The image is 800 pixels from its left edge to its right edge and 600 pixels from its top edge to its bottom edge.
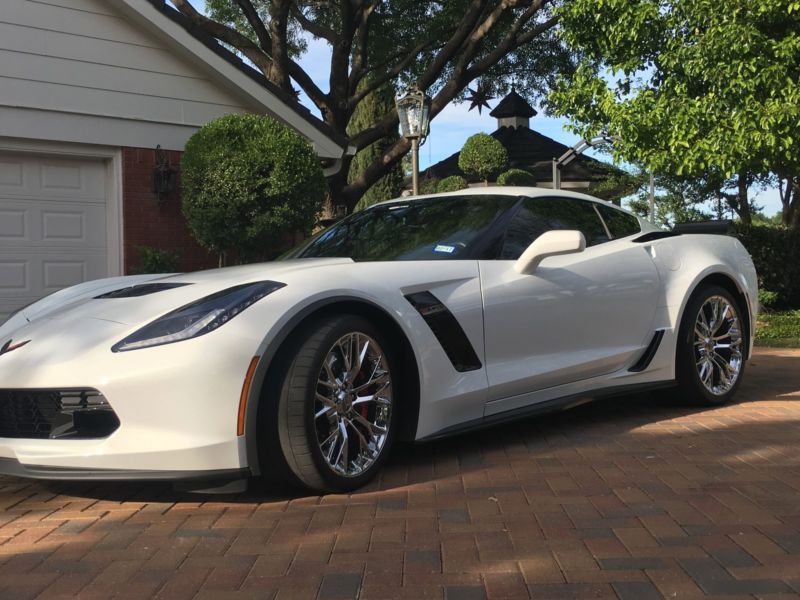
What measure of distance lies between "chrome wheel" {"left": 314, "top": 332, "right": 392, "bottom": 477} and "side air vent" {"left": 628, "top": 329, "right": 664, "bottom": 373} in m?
1.90

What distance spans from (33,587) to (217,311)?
118 cm

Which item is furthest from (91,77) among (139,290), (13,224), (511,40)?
(511,40)

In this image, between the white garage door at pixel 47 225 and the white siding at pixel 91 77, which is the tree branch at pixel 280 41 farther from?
the white garage door at pixel 47 225

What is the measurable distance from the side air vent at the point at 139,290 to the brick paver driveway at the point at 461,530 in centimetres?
88

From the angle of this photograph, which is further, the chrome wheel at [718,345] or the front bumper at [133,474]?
the chrome wheel at [718,345]

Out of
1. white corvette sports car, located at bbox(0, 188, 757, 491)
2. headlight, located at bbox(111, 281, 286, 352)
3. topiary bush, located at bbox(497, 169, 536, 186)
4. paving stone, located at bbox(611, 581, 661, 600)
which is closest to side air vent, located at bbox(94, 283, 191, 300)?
white corvette sports car, located at bbox(0, 188, 757, 491)

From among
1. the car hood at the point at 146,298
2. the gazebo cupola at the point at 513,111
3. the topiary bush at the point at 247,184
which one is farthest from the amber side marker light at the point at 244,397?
the gazebo cupola at the point at 513,111

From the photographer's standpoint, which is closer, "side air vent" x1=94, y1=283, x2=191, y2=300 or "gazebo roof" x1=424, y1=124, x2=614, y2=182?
"side air vent" x1=94, y1=283, x2=191, y2=300

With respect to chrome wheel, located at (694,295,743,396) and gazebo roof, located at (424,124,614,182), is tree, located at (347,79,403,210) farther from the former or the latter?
chrome wheel, located at (694,295,743,396)

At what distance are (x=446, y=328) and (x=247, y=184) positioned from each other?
554 cm

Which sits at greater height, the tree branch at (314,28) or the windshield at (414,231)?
the tree branch at (314,28)

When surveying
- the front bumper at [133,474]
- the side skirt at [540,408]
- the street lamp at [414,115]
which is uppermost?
the street lamp at [414,115]

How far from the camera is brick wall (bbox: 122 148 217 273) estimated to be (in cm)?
938

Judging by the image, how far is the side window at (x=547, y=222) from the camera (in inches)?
173
